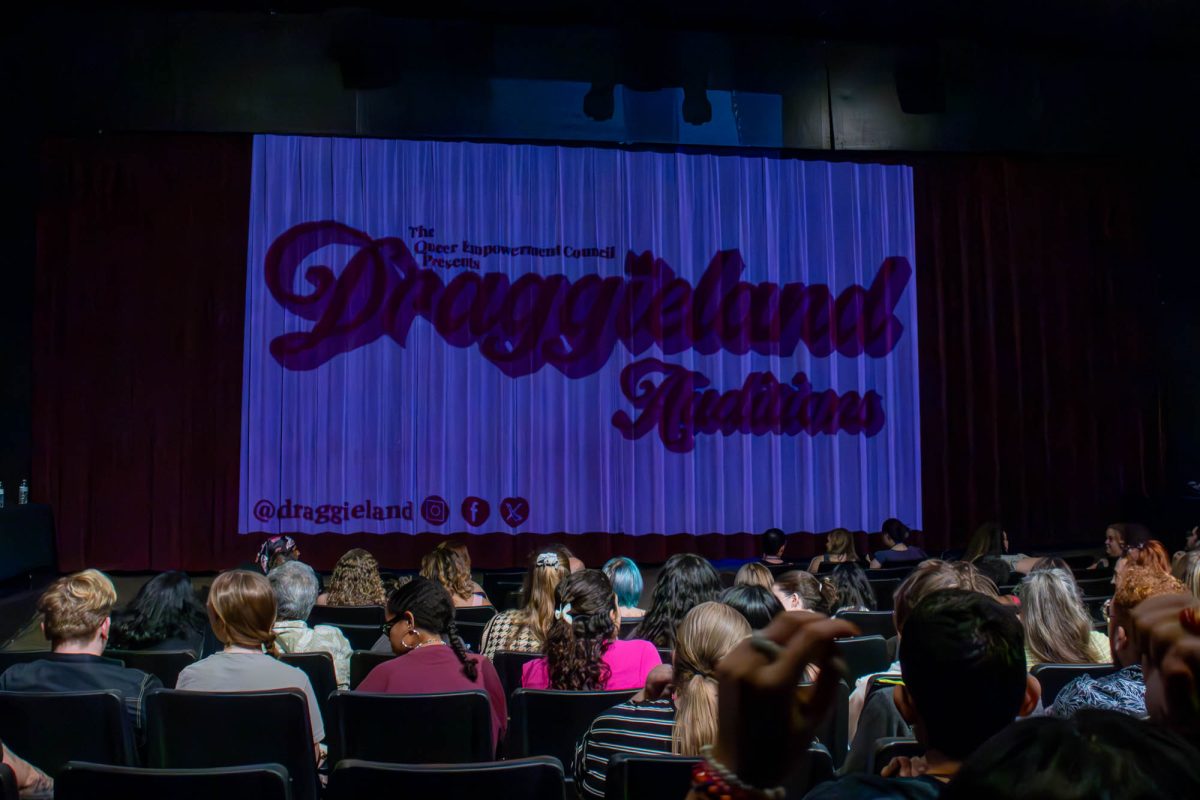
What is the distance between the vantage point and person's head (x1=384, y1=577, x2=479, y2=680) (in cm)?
338

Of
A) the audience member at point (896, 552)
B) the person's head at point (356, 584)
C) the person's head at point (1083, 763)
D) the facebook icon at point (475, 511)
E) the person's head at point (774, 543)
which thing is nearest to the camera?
the person's head at point (1083, 763)

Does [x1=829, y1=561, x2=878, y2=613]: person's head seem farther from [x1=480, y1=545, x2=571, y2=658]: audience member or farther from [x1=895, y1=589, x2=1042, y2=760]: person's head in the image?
[x1=895, y1=589, x2=1042, y2=760]: person's head

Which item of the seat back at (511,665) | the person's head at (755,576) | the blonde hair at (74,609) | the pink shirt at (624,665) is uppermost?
the blonde hair at (74,609)

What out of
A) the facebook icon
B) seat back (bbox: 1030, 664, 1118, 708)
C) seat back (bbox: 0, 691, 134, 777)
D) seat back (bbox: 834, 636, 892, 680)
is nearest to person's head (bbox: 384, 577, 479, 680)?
seat back (bbox: 0, 691, 134, 777)

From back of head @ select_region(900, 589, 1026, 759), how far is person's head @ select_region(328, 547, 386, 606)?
4.68 m

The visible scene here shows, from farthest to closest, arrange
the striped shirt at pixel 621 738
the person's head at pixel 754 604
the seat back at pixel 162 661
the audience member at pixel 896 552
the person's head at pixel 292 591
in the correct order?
the audience member at pixel 896 552, the person's head at pixel 292 591, the seat back at pixel 162 661, the person's head at pixel 754 604, the striped shirt at pixel 621 738

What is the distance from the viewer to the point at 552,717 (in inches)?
119

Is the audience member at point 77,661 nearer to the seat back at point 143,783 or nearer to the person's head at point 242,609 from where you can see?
the person's head at point 242,609

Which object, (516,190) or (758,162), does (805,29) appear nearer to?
(758,162)

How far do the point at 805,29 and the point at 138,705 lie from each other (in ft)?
34.7

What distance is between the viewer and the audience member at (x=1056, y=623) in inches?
133

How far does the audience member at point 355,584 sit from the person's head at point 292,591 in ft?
2.80

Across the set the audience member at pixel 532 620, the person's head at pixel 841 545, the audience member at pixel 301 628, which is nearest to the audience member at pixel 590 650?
the audience member at pixel 532 620

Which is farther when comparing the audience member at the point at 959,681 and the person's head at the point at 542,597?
the person's head at the point at 542,597
